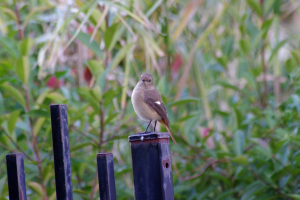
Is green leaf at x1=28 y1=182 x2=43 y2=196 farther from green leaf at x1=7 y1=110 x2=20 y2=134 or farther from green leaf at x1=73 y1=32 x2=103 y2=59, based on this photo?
green leaf at x1=73 y1=32 x2=103 y2=59

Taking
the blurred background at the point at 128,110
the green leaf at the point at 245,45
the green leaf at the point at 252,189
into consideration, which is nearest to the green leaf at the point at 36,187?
the blurred background at the point at 128,110

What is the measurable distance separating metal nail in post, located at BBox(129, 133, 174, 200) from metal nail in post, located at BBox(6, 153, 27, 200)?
0.38 metres

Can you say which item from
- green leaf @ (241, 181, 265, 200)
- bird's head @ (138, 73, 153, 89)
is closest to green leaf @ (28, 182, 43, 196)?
bird's head @ (138, 73, 153, 89)

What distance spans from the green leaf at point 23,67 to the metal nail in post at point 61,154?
3.31ft

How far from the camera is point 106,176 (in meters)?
1.33

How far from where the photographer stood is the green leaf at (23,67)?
224cm

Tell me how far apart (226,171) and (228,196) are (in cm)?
21

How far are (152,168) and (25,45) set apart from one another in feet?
4.65

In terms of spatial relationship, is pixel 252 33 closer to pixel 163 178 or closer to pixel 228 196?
pixel 228 196

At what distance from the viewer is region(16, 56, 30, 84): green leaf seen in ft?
7.35

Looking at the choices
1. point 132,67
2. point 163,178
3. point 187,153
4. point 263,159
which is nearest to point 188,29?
point 132,67

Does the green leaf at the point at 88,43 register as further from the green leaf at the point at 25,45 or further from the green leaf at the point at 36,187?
the green leaf at the point at 36,187

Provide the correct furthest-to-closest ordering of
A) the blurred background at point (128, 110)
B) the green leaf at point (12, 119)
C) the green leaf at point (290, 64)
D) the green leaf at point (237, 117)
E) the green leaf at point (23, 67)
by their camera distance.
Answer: the green leaf at point (290, 64)
the green leaf at point (237, 117)
the blurred background at point (128, 110)
the green leaf at point (23, 67)
the green leaf at point (12, 119)

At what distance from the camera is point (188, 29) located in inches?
145
